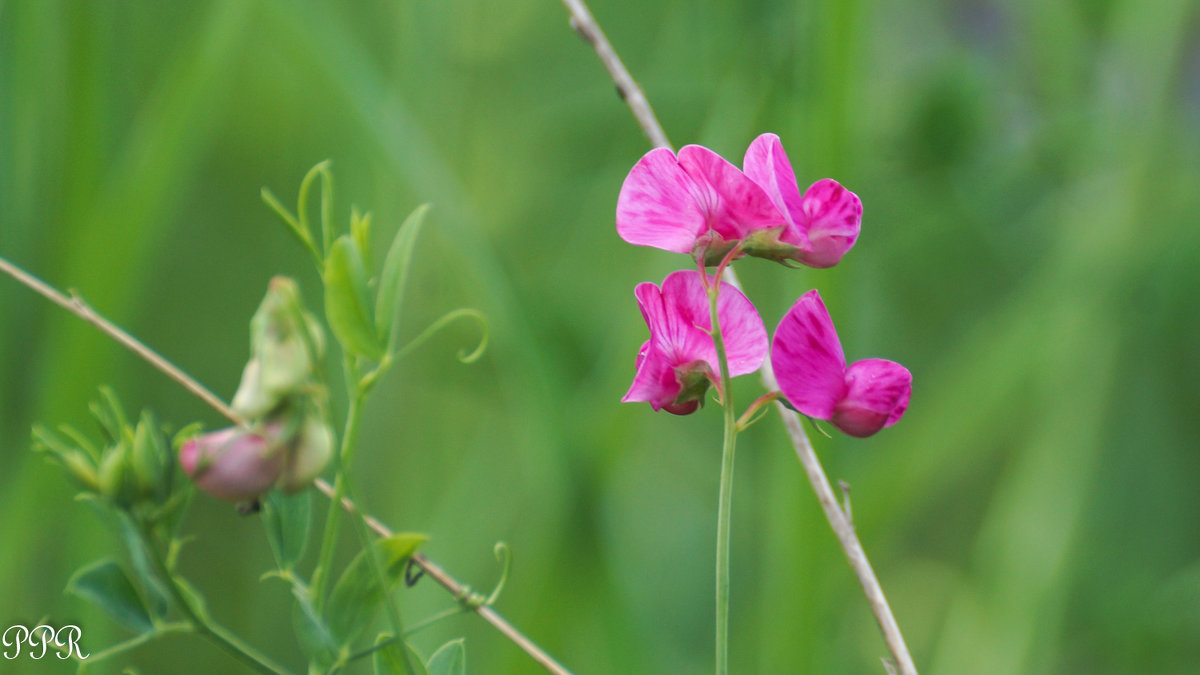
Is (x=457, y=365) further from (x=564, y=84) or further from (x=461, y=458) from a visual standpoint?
(x=564, y=84)

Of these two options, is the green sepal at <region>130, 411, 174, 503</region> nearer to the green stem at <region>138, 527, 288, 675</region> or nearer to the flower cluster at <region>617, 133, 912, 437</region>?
the green stem at <region>138, 527, 288, 675</region>

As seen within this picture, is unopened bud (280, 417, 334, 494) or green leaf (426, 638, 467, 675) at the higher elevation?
unopened bud (280, 417, 334, 494)

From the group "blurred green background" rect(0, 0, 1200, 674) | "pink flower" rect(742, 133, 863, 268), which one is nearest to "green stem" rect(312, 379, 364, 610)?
"pink flower" rect(742, 133, 863, 268)

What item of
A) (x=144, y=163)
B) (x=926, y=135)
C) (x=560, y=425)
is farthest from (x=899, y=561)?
(x=144, y=163)

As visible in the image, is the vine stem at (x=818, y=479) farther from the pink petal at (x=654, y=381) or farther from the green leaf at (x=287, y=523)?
the green leaf at (x=287, y=523)

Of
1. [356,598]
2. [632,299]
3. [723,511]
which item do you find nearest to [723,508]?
[723,511]

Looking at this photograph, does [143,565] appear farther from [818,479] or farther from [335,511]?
[818,479]

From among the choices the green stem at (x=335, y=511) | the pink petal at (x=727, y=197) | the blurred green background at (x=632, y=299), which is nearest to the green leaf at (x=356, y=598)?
the green stem at (x=335, y=511)
